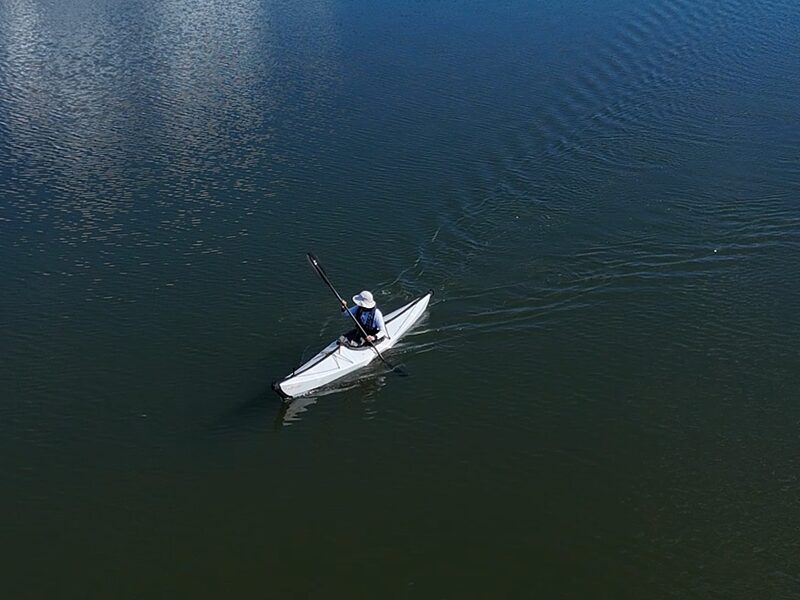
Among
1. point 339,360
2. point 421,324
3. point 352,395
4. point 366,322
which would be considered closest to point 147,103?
point 421,324

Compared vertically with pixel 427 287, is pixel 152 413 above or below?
above

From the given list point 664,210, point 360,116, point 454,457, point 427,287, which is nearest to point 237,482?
point 454,457

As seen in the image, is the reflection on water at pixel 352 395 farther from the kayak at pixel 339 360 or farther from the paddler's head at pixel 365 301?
the paddler's head at pixel 365 301

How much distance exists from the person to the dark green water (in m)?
0.77

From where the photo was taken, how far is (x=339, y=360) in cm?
2011

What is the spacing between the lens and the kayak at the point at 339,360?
759 inches

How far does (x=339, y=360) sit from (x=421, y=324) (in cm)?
259

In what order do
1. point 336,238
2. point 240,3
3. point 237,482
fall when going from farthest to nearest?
point 240,3 < point 336,238 < point 237,482

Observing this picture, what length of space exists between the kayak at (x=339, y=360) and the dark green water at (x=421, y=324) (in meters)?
0.35


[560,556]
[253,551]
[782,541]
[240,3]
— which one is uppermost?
[240,3]

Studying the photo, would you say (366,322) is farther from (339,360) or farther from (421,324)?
(421,324)

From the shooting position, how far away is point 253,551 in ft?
52.2

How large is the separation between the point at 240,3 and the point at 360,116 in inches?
673

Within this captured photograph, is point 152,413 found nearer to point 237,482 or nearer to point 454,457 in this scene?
point 237,482
